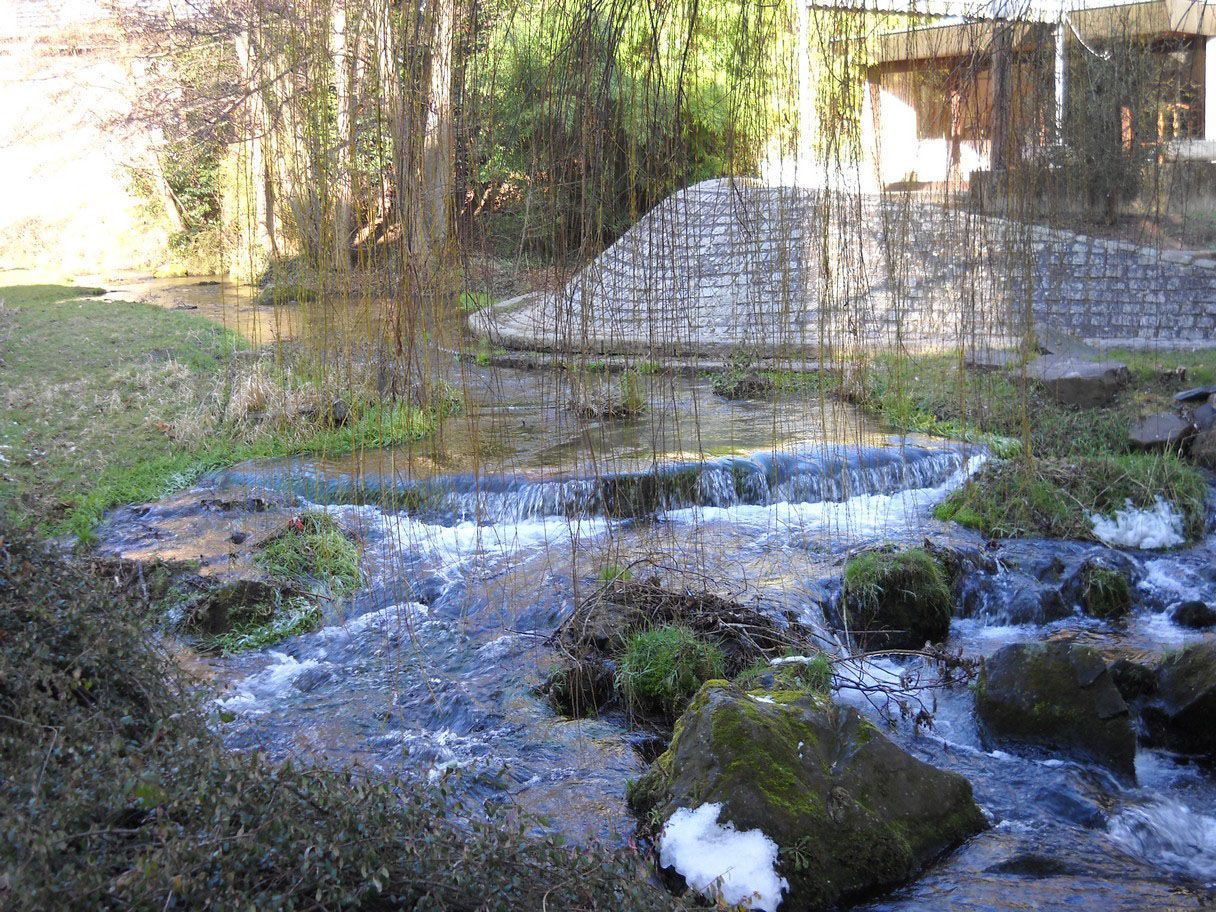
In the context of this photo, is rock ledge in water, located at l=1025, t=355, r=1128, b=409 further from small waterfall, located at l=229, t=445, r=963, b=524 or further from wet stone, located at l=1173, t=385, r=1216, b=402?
small waterfall, located at l=229, t=445, r=963, b=524

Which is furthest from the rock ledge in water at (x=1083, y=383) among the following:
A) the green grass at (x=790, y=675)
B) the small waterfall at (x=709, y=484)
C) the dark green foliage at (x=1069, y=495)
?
the green grass at (x=790, y=675)

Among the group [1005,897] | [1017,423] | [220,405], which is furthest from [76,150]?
[1005,897]

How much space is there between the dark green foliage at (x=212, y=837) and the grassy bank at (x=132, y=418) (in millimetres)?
2251

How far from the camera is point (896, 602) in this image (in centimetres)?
545

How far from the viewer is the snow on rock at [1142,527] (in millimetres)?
6570

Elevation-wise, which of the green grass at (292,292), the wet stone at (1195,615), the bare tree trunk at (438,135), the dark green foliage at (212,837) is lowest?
the wet stone at (1195,615)

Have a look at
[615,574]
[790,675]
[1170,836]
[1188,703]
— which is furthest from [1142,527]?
[615,574]

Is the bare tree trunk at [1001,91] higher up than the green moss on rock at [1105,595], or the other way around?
the bare tree trunk at [1001,91]

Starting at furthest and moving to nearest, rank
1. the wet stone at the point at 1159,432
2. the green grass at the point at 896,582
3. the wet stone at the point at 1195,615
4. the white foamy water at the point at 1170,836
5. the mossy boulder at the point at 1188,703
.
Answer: the wet stone at the point at 1159,432
the wet stone at the point at 1195,615
the green grass at the point at 896,582
the mossy boulder at the point at 1188,703
the white foamy water at the point at 1170,836

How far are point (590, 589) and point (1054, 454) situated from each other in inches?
160

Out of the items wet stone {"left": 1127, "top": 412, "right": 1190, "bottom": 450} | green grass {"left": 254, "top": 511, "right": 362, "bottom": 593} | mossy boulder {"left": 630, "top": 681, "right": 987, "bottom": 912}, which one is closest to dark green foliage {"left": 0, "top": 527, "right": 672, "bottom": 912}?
mossy boulder {"left": 630, "top": 681, "right": 987, "bottom": 912}

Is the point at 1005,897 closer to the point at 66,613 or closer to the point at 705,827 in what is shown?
the point at 705,827

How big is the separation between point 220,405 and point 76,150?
1438cm

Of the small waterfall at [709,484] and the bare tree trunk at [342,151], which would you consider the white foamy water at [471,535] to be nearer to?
the small waterfall at [709,484]
